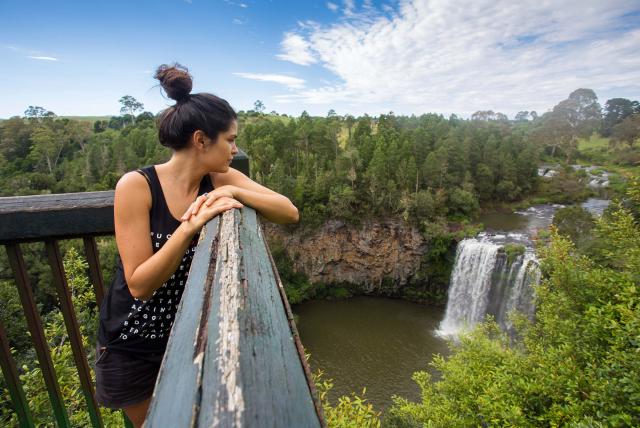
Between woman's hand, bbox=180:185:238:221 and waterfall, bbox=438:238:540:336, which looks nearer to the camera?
woman's hand, bbox=180:185:238:221

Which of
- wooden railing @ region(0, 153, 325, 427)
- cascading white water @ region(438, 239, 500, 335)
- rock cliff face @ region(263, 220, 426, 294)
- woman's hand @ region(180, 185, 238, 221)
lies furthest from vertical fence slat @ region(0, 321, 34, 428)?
rock cliff face @ region(263, 220, 426, 294)

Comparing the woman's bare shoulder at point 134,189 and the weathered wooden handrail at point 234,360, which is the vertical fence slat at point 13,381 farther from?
the weathered wooden handrail at point 234,360

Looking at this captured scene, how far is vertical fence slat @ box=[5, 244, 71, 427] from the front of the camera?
5.32 ft

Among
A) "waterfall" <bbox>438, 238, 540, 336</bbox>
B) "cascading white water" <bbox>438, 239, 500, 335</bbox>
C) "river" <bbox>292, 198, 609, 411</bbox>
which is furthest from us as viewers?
"cascading white water" <bbox>438, 239, 500, 335</bbox>

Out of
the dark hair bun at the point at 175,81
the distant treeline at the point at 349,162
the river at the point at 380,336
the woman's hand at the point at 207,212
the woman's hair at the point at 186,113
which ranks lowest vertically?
the river at the point at 380,336

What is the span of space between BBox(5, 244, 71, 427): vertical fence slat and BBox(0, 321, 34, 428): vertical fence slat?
10cm

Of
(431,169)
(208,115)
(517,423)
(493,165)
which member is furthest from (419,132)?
(208,115)

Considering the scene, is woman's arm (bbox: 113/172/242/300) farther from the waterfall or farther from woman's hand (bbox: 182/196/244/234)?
the waterfall

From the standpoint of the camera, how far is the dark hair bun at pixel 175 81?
5.47 feet

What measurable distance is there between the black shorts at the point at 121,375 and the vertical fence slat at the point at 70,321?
258 millimetres

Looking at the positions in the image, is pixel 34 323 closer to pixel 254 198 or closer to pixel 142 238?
pixel 142 238

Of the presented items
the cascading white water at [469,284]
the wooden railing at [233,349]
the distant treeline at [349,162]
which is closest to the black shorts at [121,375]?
the wooden railing at [233,349]

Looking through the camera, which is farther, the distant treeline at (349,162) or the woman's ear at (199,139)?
the distant treeline at (349,162)

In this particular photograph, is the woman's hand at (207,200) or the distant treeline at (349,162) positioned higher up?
the woman's hand at (207,200)
